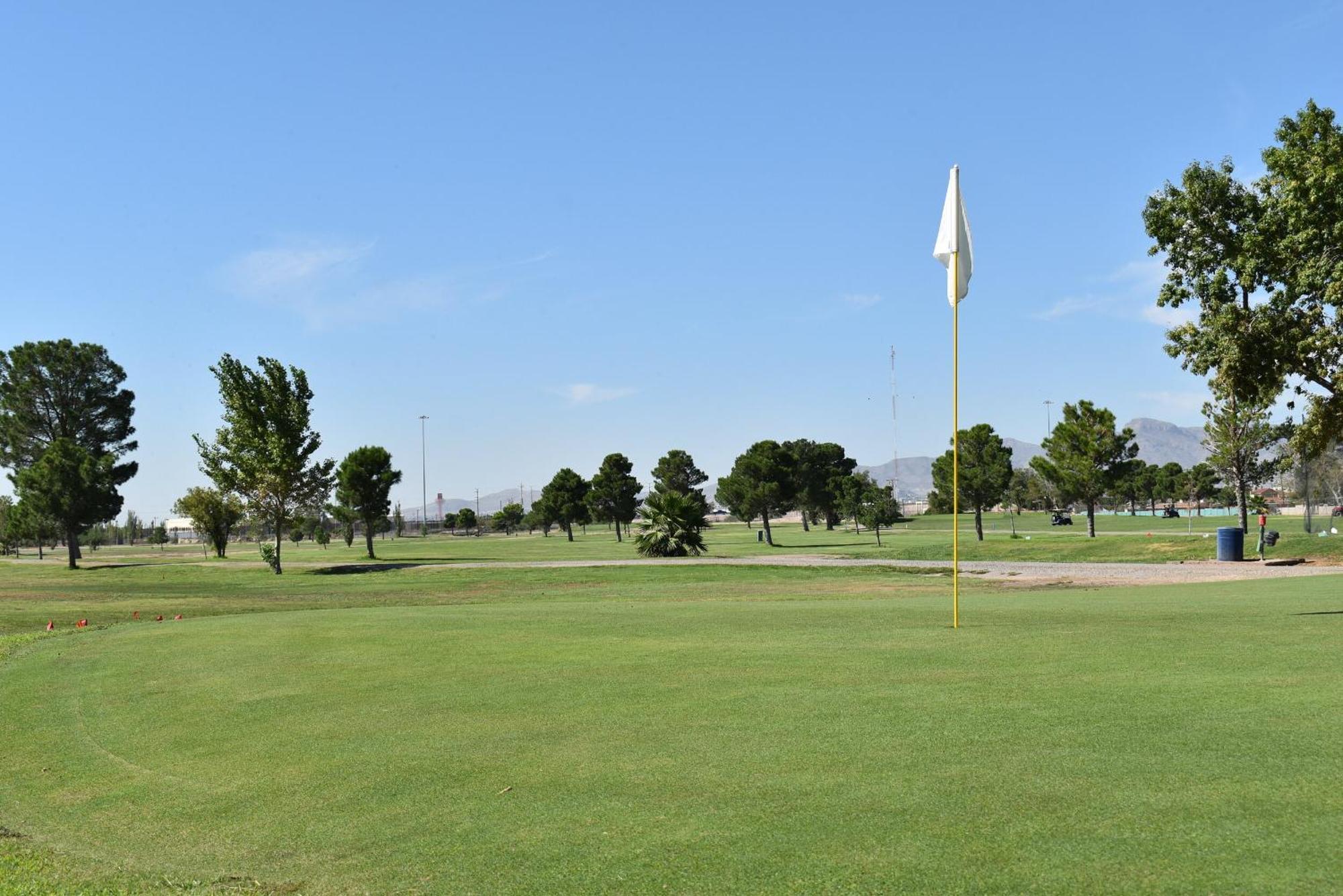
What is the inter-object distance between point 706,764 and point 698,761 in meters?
0.11

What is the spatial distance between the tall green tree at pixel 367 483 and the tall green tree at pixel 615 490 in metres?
39.8

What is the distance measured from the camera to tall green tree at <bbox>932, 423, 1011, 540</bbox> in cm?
7962

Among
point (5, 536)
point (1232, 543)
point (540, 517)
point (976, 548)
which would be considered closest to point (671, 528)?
point (976, 548)

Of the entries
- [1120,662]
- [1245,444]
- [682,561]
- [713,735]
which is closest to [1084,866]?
[713,735]

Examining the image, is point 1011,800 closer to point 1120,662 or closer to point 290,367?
point 1120,662

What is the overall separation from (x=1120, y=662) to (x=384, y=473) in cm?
7082

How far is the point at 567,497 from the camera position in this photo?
11862 cm

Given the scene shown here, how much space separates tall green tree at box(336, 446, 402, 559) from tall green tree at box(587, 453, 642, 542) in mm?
39828

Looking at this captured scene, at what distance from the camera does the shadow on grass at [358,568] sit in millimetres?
55406

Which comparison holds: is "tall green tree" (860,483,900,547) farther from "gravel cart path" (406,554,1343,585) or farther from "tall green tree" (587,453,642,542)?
"tall green tree" (587,453,642,542)

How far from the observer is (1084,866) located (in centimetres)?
497

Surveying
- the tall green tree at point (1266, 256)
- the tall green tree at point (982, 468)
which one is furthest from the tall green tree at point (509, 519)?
the tall green tree at point (1266, 256)

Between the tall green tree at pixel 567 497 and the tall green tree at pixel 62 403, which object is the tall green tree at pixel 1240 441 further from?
the tall green tree at pixel 62 403

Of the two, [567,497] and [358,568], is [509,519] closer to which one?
[567,497]
